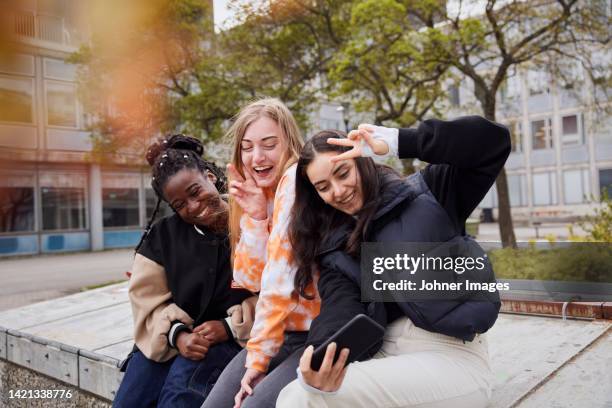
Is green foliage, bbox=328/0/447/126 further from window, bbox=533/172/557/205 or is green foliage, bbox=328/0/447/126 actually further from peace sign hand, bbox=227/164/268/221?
window, bbox=533/172/557/205

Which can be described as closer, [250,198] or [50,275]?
[250,198]

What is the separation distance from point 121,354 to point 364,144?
2.53 meters

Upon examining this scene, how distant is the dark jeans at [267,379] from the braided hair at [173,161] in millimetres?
836

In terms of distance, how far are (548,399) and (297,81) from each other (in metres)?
9.78

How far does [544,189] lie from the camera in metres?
31.1

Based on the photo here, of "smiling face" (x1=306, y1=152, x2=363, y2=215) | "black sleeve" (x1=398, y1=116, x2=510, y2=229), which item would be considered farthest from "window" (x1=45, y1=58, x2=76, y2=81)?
"black sleeve" (x1=398, y1=116, x2=510, y2=229)

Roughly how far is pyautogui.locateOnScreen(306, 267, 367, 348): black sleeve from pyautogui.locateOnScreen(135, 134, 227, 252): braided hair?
99 cm

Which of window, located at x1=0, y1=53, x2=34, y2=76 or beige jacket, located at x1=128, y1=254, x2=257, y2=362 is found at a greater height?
window, located at x1=0, y1=53, x2=34, y2=76

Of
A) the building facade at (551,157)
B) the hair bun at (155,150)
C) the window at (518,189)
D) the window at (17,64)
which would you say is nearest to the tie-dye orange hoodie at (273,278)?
the hair bun at (155,150)

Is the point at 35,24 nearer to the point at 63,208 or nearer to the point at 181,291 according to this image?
the point at 181,291

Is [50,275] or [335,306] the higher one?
[335,306]

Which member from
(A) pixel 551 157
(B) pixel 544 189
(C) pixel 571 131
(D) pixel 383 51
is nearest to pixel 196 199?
(D) pixel 383 51

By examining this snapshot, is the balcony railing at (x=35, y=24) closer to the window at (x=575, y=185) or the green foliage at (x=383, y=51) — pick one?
the green foliage at (x=383, y=51)

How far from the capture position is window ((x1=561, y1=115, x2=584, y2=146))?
2934 cm
